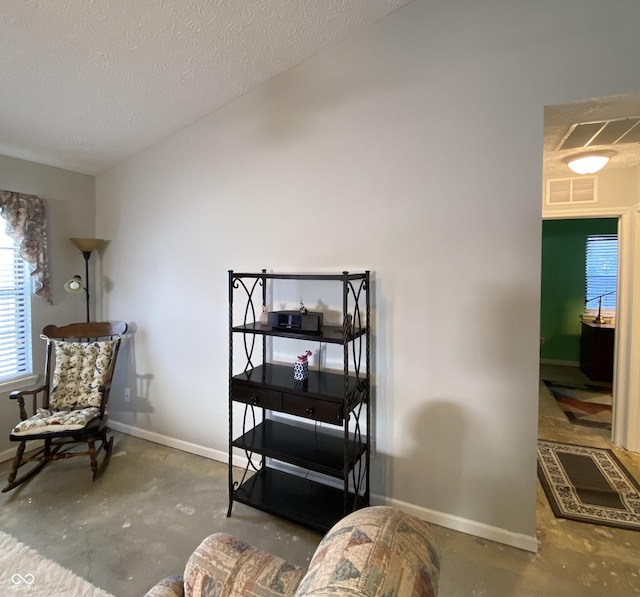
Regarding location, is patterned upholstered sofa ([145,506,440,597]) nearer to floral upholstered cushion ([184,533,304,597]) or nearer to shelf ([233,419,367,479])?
floral upholstered cushion ([184,533,304,597])

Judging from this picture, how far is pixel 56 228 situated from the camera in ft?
9.98

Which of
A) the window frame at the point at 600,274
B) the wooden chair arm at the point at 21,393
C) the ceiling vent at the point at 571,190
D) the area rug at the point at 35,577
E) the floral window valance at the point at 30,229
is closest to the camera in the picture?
the area rug at the point at 35,577

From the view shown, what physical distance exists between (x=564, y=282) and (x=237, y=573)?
19.1 feet

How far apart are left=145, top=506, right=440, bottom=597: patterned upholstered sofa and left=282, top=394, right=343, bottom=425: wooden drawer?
798mm

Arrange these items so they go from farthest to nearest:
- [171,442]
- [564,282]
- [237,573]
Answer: [564,282]
[171,442]
[237,573]

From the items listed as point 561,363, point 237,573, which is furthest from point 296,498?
point 561,363

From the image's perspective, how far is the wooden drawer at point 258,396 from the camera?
2064 millimetres

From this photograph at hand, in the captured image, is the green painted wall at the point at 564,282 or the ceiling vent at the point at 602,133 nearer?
the ceiling vent at the point at 602,133

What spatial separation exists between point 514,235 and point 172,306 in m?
2.49

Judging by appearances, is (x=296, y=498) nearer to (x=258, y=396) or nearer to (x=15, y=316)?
(x=258, y=396)

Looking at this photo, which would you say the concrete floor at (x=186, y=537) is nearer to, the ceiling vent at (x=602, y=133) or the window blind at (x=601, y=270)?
the ceiling vent at (x=602, y=133)

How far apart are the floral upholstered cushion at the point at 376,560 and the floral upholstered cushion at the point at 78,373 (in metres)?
2.63

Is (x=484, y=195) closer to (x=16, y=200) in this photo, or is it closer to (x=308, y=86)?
(x=308, y=86)

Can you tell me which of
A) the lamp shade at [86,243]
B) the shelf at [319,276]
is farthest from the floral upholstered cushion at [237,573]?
the lamp shade at [86,243]
